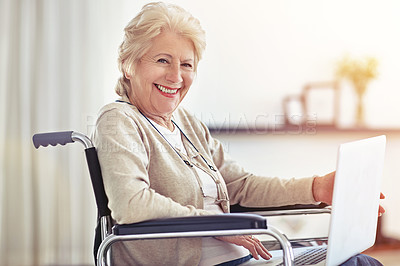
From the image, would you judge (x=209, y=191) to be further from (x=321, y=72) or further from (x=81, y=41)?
(x=321, y=72)

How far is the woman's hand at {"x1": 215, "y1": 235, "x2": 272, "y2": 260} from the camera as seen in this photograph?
1.60 meters

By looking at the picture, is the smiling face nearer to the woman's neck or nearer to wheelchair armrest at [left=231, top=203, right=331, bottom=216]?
the woman's neck

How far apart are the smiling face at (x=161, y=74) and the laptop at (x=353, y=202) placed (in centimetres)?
53

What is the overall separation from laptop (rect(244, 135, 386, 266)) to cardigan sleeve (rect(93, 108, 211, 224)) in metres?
0.33

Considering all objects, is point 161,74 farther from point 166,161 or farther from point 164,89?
point 166,161

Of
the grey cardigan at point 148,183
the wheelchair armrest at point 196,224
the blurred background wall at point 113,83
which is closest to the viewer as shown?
the wheelchair armrest at point 196,224

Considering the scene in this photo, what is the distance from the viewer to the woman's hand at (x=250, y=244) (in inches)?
63.2

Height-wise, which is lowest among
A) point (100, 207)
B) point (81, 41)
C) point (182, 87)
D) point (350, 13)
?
point (100, 207)

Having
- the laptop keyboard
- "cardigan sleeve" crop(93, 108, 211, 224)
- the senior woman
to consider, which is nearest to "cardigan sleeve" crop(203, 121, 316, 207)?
the senior woman

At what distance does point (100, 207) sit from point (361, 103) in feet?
7.83

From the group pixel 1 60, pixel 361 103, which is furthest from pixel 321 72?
pixel 1 60

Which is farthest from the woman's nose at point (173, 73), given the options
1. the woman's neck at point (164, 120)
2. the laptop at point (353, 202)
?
the laptop at point (353, 202)

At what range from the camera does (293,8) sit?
346cm

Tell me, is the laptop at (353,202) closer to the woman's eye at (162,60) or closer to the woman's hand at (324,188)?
the woman's hand at (324,188)
